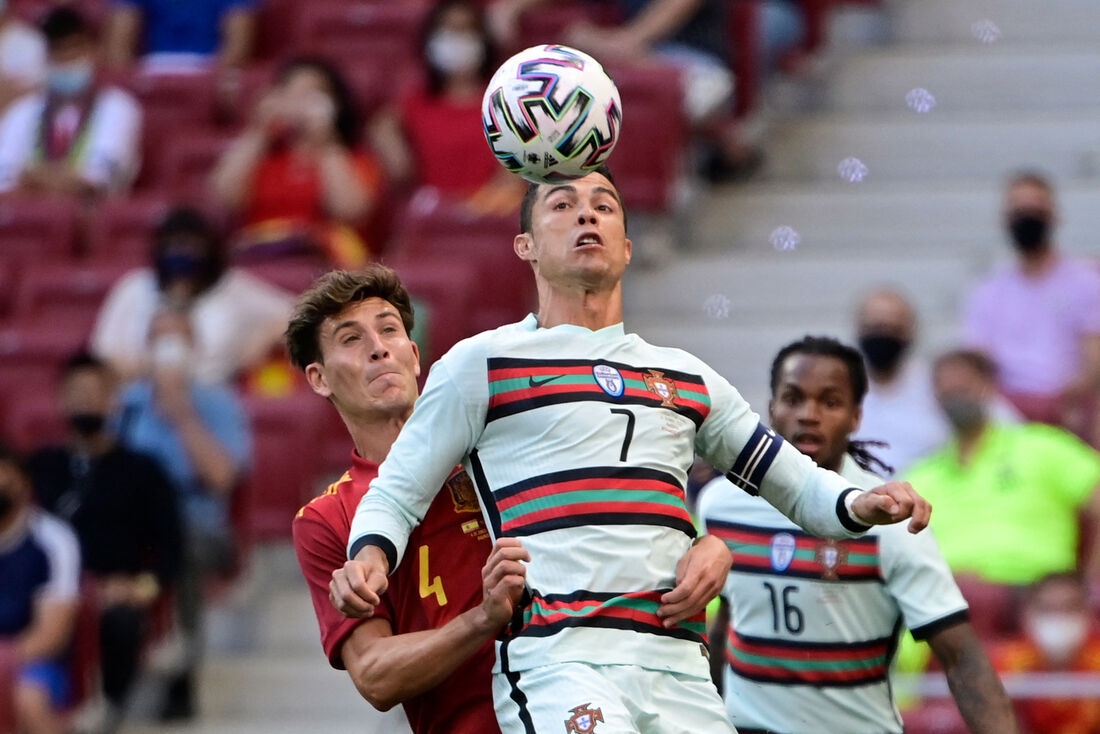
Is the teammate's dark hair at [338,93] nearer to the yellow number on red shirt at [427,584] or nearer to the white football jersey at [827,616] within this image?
the white football jersey at [827,616]

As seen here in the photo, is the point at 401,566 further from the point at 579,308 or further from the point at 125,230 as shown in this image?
the point at 125,230

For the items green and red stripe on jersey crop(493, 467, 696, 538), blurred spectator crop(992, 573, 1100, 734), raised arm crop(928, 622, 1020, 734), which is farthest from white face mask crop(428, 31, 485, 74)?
green and red stripe on jersey crop(493, 467, 696, 538)

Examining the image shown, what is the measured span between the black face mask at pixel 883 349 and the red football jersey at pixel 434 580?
3265mm

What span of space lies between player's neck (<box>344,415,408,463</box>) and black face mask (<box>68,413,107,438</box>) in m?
3.27

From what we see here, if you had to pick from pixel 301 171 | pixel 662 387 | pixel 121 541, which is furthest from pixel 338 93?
pixel 662 387

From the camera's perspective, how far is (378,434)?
4227 mm

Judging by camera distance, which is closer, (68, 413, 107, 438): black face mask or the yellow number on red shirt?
the yellow number on red shirt

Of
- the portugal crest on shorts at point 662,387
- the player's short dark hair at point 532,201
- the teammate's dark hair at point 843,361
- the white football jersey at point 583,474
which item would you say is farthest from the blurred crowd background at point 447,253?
the player's short dark hair at point 532,201

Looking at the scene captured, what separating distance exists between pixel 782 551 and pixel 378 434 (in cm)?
101

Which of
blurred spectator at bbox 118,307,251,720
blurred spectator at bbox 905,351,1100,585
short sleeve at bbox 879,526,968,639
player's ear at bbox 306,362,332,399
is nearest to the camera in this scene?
player's ear at bbox 306,362,332,399

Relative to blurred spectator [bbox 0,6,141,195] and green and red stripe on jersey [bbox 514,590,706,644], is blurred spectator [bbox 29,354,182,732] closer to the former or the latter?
blurred spectator [bbox 0,6,141,195]

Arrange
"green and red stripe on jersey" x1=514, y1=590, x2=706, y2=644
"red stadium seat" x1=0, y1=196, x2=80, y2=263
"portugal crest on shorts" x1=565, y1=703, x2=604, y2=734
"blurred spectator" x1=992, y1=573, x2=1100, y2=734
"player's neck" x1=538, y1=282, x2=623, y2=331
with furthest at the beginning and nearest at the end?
"red stadium seat" x1=0, y1=196, x2=80, y2=263
"blurred spectator" x1=992, y1=573, x2=1100, y2=734
"player's neck" x1=538, y1=282, x2=623, y2=331
"green and red stripe on jersey" x1=514, y1=590, x2=706, y2=644
"portugal crest on shorts" x1=565, y1=703, x2=604, y2=734

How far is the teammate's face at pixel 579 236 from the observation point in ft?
12.4

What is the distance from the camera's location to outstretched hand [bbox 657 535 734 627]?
3.60 meters
